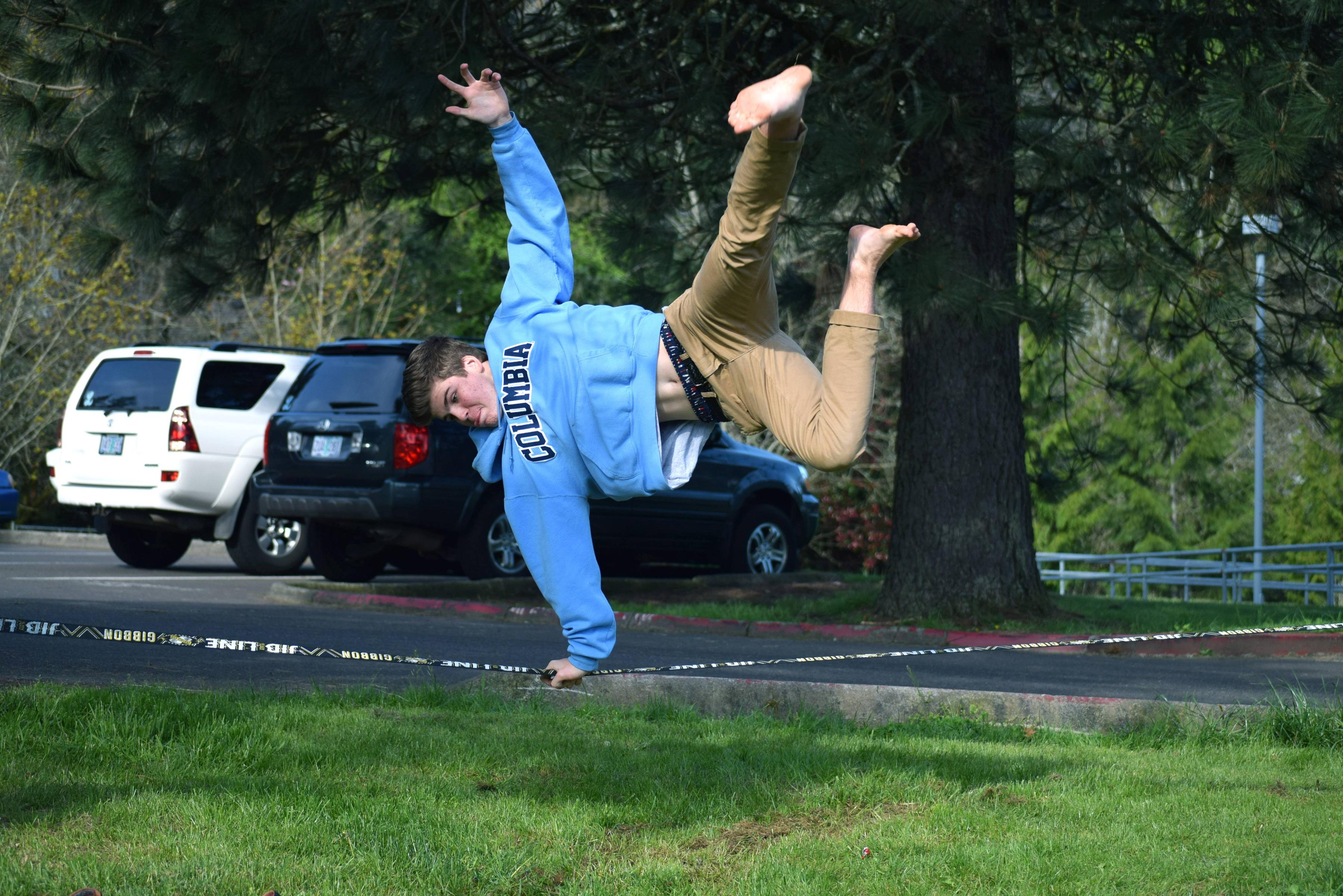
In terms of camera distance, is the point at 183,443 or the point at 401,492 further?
the point at 183,443

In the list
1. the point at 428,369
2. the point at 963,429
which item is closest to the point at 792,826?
the point at 428,369

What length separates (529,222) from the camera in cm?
486

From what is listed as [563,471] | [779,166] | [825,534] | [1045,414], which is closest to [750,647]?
[1045,414]

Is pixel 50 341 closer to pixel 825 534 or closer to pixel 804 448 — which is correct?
pixel 825 534

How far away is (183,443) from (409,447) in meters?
3.10

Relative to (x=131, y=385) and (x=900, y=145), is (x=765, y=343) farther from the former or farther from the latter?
(x=131, y=385)

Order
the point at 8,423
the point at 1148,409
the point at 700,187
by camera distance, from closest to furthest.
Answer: the point at 700,187 < the point at 8,423 < the point at 1148,409

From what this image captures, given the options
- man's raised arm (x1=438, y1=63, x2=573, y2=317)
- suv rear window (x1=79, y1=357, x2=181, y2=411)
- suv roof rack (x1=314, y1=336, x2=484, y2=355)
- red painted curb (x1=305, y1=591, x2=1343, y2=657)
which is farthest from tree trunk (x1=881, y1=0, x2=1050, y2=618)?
suv rear window (x1=79, y1=357, x2=181, y2=411)

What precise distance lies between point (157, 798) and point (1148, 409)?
2859 cm

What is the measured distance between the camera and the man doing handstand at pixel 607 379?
4.29 m

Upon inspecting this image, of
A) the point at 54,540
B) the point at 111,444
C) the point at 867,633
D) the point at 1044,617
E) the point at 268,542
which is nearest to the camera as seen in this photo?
the point at 867,633

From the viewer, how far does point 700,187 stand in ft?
38.4

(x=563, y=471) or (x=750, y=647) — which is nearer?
(x=563, y=471)

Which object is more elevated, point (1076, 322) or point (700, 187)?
point (700, 187)
